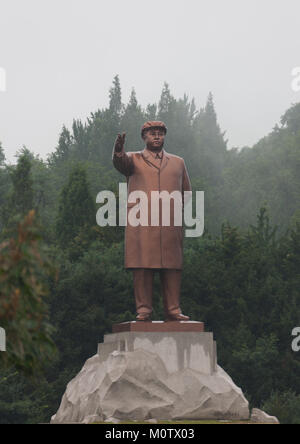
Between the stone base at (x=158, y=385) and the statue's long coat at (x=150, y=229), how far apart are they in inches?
43.3

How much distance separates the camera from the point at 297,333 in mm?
21484

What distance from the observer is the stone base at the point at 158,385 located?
10.9 meters

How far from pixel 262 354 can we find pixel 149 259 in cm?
958

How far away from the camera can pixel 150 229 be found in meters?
11.9

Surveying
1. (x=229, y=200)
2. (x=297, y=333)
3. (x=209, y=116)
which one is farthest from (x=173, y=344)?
(x=209, y=116)

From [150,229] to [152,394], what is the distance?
→ 2.41m

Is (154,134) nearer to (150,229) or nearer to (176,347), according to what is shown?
(150,229)

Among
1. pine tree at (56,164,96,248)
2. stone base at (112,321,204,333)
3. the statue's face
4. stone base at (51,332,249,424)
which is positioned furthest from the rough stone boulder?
pine tree at (56,164,96,248)

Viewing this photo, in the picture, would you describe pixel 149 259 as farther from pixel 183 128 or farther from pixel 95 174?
pixel 183 128

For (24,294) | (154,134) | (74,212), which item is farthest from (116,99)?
(24,294)

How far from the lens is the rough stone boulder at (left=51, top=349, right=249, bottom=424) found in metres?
10.9

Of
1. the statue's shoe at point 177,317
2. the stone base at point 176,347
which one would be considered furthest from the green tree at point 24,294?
the statue's shoe at point 177,317
